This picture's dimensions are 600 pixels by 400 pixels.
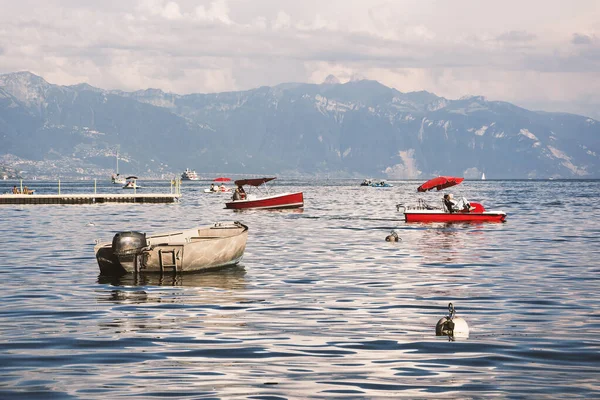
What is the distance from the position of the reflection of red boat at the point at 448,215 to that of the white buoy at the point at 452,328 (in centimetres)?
5202

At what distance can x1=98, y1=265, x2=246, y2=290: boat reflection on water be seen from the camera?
32.9 meters

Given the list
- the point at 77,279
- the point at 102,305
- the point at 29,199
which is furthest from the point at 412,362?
the point at 29,199

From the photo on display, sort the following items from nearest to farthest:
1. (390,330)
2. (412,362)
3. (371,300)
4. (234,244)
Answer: (412,362) < (390,330) < (371,300) < (234,244)

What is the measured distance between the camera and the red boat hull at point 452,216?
72.7 metres

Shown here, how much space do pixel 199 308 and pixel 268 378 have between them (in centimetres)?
1018

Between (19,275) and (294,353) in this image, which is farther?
(19,275)

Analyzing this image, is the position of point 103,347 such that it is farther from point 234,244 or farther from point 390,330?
point 234,244

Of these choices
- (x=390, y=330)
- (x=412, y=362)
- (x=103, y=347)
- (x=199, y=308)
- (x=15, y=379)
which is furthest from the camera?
(x=199, y=308)

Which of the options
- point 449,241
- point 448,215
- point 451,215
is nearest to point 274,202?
point 448,215

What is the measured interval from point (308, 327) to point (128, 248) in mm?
13928

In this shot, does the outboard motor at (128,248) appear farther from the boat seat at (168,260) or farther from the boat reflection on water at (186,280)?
the boat seat at (168,260)

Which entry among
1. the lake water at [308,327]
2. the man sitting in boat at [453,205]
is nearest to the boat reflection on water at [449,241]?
the lake water at [308,327]

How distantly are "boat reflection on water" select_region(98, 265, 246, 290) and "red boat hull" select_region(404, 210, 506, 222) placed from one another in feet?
125

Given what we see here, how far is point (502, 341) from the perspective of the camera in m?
20.6
